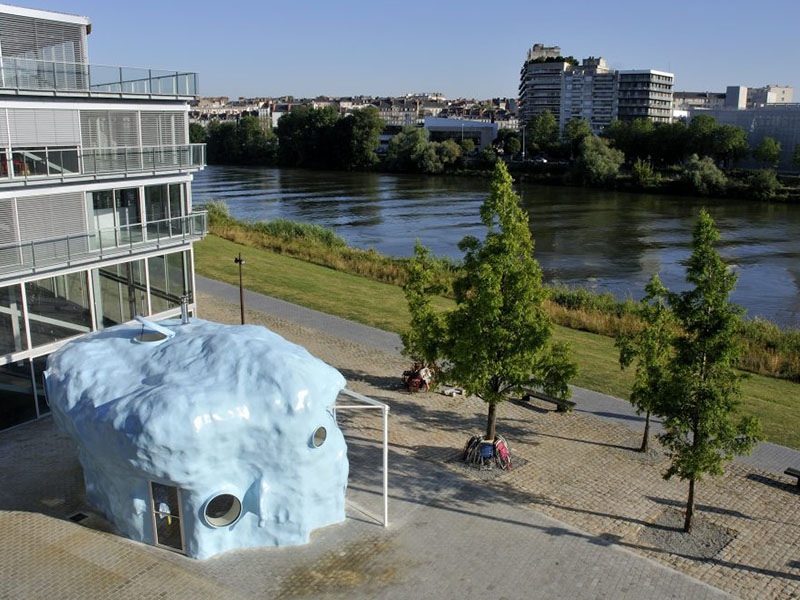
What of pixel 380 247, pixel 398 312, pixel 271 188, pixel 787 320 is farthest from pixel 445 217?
pixel 398 312

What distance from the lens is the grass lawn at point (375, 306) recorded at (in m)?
19.7

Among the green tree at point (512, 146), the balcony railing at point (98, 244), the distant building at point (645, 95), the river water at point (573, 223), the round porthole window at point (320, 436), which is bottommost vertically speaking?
the river water at point (573, 223)

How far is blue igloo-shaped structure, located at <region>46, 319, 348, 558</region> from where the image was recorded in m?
11.5

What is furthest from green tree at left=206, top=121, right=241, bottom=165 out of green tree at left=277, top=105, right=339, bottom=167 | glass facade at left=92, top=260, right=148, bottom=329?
glass facade at left=92, top=260, right=148, bottom=329

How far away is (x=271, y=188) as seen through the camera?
7919 centimetres

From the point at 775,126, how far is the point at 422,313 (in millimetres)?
102688

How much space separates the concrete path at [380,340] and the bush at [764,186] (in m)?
62.1

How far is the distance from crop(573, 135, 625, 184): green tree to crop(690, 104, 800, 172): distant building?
2437 centimetres

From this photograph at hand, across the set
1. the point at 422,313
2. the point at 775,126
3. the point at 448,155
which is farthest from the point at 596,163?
the point at 422,313

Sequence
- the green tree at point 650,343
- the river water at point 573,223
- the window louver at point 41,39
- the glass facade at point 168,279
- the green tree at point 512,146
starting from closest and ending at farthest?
1. the green tree at point 650,343
2. the window louver at point 41,39
3. the glass facade at point 168,279
4. the river water at point 573,223
5. the green tree at point 512,146

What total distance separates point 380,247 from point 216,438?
1483 inches

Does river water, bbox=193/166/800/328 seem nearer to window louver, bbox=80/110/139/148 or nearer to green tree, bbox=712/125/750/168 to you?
green tree, bbox=712/125/750/168

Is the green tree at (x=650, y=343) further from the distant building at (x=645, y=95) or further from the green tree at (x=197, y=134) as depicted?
the distant building at (x=645, y=95)

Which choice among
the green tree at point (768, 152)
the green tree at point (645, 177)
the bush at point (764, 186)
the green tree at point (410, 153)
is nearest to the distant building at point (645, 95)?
the green tree at point (768, 152)
